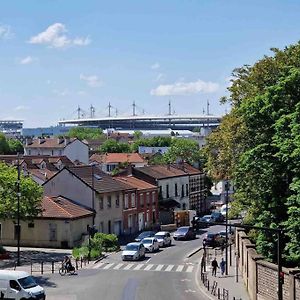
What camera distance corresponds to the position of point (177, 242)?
6931 cm

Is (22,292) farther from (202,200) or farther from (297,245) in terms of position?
(202,200)

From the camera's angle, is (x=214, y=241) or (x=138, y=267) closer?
(x=138, y=267)

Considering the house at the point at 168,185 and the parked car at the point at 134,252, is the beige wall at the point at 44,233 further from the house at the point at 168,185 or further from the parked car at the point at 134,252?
the house at the point at 168,185

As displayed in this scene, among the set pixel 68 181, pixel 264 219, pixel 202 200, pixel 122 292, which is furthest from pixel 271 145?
pixel 202 200

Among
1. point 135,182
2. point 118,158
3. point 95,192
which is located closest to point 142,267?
point 95,192

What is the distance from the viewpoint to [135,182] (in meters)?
81.9

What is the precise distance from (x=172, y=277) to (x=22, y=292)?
13.9 metres

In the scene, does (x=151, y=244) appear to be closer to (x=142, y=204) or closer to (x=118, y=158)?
(x=142, y=204)

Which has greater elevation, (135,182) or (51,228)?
(135,182)

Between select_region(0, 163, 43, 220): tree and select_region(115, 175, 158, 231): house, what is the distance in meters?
20.7

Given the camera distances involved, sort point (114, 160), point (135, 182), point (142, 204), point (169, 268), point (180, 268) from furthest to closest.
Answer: point (114, 160)
point (135, 182)
point (142, 204)
point (180, 268)
point (169, 268)

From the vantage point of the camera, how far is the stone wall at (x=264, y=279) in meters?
30.6

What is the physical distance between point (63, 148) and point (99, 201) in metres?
88.9

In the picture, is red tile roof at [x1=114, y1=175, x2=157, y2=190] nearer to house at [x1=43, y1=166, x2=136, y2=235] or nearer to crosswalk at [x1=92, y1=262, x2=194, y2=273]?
house at [x1=43, y1=166, x2=136, y2=235]
